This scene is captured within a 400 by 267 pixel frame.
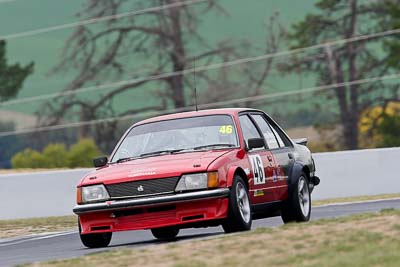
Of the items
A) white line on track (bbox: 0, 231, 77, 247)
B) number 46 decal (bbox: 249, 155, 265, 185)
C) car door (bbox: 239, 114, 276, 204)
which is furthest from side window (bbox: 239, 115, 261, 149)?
white line on track (bbox: 0, 231, 77, 247)

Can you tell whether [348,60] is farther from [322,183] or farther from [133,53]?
[322,183]

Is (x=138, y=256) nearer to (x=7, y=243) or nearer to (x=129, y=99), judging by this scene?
(x=7, y=243)

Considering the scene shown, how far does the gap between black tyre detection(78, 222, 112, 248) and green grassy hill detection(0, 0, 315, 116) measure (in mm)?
21462

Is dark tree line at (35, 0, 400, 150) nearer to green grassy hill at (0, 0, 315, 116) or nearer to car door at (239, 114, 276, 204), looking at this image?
green grassy hill at (0, 0, 315, 116)

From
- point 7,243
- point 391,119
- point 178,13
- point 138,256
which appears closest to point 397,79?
point 391,119

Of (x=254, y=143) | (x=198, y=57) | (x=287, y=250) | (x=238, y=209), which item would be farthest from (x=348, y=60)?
(x=287, y=250)

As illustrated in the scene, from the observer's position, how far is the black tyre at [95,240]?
14430 millimetres

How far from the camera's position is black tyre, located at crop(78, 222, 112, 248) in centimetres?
1443

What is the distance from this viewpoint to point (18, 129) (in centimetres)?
3606

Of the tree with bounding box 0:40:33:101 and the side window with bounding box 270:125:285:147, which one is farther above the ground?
the side window with bounding box 270:125:285:147

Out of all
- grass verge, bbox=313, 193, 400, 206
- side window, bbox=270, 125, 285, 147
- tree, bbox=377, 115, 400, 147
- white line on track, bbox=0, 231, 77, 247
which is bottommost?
tree, bbox=377, 115, 400, 147

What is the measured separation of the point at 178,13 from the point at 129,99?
263cm

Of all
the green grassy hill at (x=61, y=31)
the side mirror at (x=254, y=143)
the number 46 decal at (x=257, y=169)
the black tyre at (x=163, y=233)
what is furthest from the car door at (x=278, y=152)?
the green grassy hill at (x=61, y=31)

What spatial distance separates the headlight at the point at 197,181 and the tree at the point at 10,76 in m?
23.1
